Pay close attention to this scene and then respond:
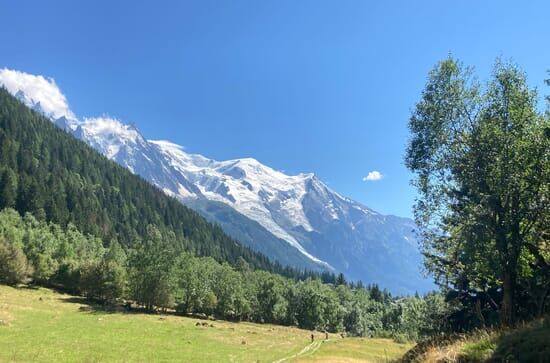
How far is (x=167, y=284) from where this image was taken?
4665 inches

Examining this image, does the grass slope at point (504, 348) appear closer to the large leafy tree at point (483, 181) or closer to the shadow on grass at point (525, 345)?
the shadow on grass at point (525, 345)

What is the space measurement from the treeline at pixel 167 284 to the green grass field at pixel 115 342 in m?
28.1

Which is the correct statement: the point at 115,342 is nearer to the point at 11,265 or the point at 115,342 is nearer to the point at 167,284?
the point at 167,284

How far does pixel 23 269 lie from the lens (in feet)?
368

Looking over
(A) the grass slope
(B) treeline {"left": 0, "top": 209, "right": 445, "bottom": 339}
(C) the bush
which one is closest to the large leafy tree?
(A) the grass slope

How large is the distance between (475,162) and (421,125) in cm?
458

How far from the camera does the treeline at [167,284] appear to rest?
115938 millimetres

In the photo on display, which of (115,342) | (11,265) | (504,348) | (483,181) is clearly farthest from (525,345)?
(11,265)

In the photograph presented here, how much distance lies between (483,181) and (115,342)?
164ft

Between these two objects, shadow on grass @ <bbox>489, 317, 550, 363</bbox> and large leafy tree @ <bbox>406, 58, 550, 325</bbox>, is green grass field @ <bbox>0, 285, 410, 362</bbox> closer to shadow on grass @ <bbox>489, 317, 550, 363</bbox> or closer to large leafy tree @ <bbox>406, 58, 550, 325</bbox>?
large leafy tree @ <bbox>406, 58, 550, 325</bbox>

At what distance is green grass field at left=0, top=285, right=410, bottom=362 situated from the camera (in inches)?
1748

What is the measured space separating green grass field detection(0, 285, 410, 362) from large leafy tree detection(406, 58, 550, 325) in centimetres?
1174

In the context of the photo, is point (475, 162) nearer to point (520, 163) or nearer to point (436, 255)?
point (520, 163)

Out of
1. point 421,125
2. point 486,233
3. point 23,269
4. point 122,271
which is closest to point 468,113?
point 421,125
